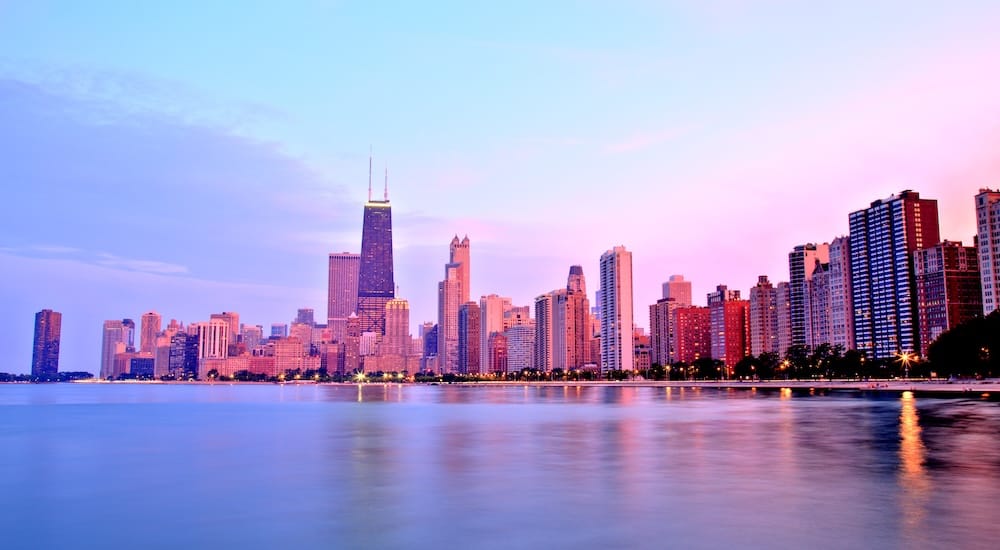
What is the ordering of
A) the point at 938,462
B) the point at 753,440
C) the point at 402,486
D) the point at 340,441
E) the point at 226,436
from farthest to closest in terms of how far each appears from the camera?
the point at 226,436
the point at 340,441
the point at 753,440
the point at 938,462
the point at 402,486

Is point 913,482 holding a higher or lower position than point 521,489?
higher

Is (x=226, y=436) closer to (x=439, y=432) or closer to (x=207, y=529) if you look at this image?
(x=439, y=432)

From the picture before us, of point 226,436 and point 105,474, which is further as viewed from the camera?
point 226,436

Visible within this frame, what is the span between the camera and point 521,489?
35.3m

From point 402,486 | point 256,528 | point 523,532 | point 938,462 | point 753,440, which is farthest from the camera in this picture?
point 753,440

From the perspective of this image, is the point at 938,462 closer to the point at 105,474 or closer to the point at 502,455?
the point at 502,455

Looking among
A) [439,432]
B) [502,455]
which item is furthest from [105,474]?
[439,432]

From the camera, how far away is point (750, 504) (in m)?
30.2

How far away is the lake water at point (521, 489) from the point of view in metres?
25.7

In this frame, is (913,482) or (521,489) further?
(521,489)

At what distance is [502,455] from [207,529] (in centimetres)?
2493

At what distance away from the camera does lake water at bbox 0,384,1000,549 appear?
25719mm

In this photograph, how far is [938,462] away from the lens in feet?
138

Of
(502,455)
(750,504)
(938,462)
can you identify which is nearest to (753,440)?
(938,462)
